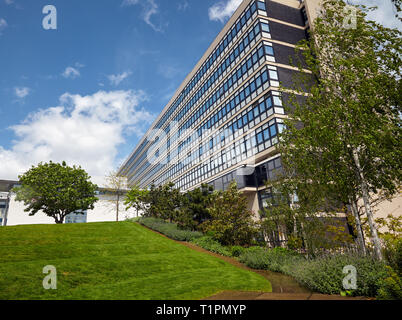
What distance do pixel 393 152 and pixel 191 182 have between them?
36321 millimetres

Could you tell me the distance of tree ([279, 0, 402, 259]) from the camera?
→ 997 centimetres

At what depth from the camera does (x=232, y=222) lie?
19.6 metres

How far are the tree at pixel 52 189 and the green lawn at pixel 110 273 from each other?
20.1 meters

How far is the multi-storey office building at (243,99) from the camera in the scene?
29422 mm

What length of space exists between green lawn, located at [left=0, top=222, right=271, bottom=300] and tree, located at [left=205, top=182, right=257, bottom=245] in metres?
4.04

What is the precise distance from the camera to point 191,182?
145ft

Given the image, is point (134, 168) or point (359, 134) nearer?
point (359, 134)

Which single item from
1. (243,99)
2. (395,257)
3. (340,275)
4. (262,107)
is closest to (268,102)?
(262,107)

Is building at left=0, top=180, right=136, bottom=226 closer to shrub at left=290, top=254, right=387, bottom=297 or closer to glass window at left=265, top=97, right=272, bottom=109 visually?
glass window at left=265, top=97, right=272, bottom=109

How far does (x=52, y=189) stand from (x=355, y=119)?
3704cm

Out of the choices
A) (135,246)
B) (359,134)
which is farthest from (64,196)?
(359,134)
